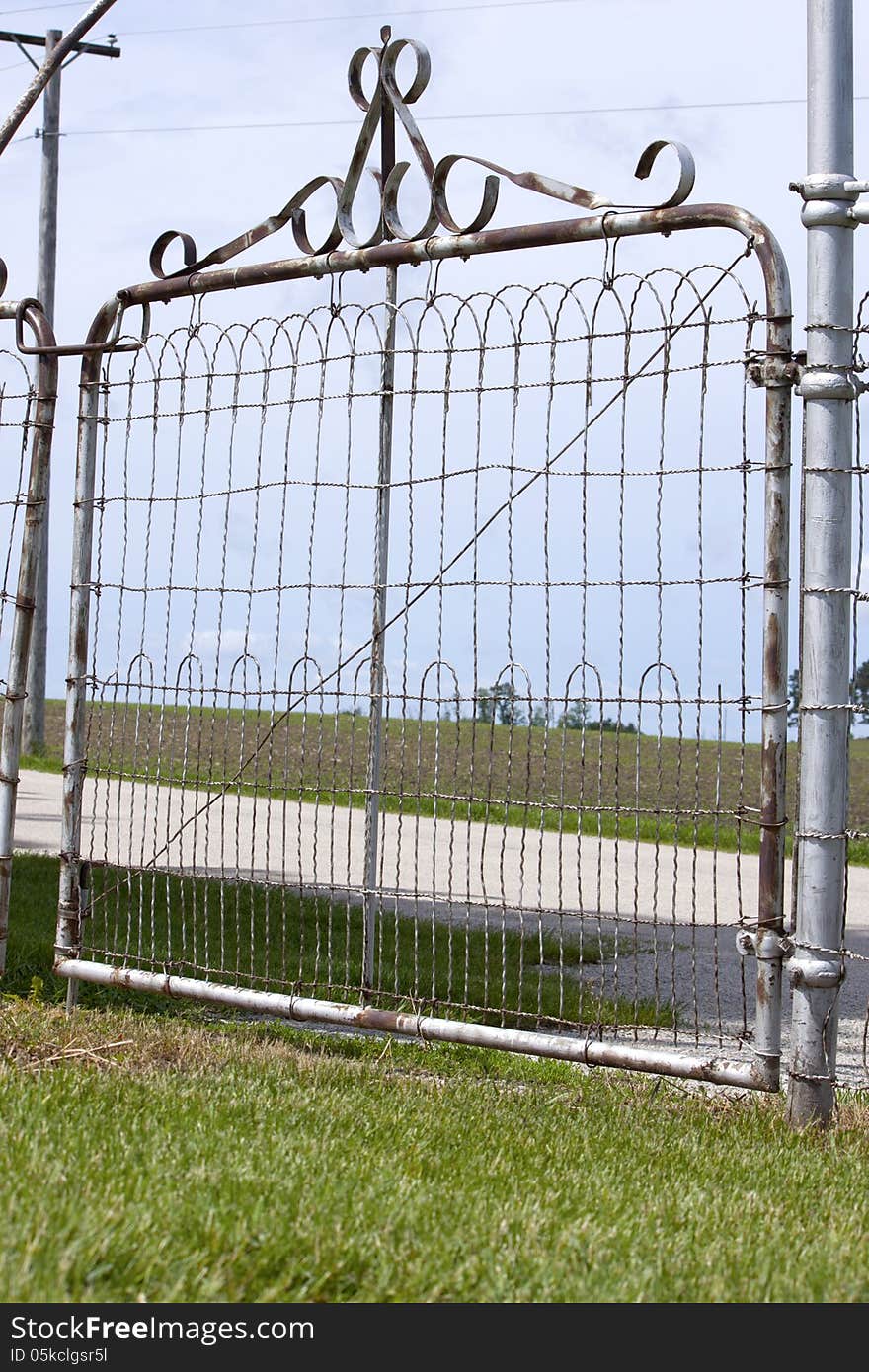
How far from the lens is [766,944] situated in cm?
486

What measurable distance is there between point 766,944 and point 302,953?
12.4 ft

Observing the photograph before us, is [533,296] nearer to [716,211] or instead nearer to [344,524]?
[716,211]

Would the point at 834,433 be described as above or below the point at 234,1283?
above

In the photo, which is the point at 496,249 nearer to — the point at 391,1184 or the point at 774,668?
the point at 774,668

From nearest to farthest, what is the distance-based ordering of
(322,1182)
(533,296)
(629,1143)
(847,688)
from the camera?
1. (322,1182)
2. (629,1143)
3. (847,688)
4. (533,296)

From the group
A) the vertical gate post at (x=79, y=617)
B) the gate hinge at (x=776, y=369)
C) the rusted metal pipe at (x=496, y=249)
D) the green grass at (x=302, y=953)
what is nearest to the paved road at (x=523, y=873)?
the green grass at (x=302, y=953)

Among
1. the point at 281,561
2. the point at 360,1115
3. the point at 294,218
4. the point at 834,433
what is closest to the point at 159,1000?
the point at 281,561

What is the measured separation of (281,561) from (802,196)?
2386 millimetres

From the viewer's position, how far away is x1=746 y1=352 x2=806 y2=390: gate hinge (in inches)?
191

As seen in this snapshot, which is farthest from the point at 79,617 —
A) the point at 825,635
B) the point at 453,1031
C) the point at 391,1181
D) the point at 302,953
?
the point at 391,1181

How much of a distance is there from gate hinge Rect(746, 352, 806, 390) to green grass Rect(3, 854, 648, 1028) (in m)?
2.21

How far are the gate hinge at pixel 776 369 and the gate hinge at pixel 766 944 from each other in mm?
1725

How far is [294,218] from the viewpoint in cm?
622

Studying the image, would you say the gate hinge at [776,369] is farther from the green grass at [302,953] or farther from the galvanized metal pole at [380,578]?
the green grass at [302,953]
